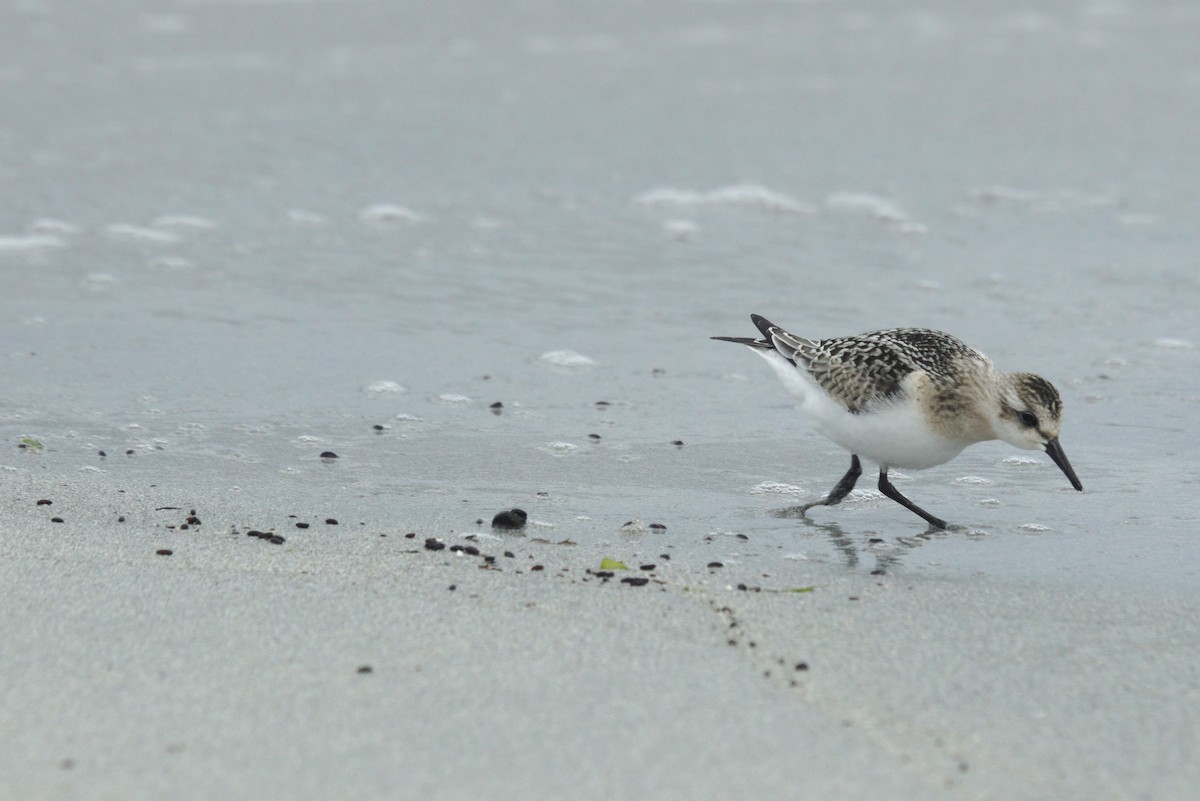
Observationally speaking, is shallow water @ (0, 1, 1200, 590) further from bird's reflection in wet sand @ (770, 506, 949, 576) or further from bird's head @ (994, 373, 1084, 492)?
bird's head @ (994, 373, 1084, 492)

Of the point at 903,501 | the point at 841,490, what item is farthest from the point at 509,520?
the point at 903,501

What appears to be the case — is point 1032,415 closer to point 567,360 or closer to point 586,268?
point 567,360

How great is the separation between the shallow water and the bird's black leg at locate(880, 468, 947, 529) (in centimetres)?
7

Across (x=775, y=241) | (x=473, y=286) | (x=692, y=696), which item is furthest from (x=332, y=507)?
(x=775, y=241)

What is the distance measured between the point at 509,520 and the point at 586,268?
3.93m

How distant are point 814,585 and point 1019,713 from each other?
1099 millimetres

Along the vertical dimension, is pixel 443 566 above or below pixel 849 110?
below

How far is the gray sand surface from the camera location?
11.5 feet

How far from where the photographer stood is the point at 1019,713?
144 inches

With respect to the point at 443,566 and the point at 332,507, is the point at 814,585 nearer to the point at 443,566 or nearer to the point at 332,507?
the point at 443,566

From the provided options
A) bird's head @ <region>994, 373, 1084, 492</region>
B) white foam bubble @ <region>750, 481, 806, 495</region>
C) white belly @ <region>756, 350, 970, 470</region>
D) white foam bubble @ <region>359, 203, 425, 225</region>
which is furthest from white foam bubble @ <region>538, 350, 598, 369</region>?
white foam bubble @ <region>359, 203, 425, 225</region>

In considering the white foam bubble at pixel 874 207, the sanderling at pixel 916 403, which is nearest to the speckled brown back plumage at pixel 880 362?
the sanderling at pixel 916 403

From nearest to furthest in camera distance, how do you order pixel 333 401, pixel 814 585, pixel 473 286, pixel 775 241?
pixel 814 585, pixel 333 401, pixel 473 286, pixel 775 241

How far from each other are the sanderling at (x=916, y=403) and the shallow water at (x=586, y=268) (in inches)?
10.1
